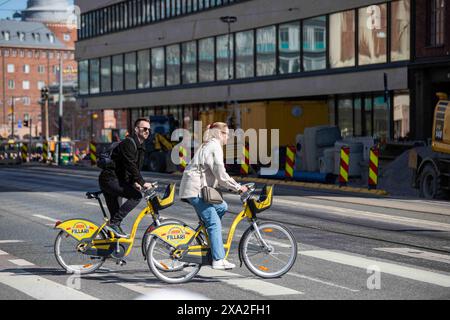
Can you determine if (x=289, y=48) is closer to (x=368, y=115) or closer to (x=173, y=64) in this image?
(x=368, y=115)

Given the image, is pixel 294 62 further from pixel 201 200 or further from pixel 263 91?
pixel 201 200

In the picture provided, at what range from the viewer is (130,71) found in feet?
228

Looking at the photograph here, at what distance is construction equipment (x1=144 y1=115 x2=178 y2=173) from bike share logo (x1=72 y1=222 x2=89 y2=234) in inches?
1251

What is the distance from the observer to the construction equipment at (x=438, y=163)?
2489cm

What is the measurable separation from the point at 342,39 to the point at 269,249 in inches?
1413

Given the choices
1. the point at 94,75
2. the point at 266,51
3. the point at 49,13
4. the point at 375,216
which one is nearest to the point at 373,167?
the point at 375,216

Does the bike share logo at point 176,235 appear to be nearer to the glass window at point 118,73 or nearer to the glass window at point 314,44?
the glass window at point 314,44

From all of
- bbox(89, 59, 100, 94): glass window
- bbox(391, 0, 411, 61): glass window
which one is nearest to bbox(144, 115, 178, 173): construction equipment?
bbox(391, 0, 411, 61): glass window

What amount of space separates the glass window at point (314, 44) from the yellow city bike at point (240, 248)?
3686 cm

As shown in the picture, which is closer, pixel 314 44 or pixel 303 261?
pixel 303 261
